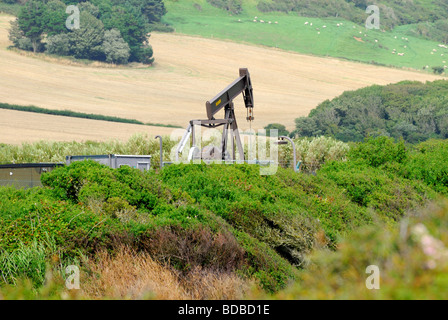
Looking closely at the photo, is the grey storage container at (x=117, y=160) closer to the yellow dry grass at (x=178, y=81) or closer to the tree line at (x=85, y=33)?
the yellow dry grass at (x=178, y=81)

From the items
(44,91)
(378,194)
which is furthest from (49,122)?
(378,194)

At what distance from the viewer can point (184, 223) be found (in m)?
13.1

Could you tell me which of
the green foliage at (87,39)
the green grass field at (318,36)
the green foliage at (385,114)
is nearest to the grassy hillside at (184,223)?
the green foliage at (385,114)

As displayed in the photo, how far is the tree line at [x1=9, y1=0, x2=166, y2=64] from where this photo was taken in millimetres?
115938

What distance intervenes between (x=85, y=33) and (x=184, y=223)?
11076cm

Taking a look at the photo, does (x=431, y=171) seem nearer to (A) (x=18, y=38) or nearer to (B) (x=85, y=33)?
(B) (x=85, y=33)

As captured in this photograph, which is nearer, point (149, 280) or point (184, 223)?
point (149, 280)

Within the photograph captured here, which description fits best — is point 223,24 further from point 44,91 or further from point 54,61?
point 44,91

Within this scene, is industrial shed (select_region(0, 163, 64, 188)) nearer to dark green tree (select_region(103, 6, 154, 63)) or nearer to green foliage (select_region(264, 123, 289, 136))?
green foliage (select_region(264, 123, 289, 136))

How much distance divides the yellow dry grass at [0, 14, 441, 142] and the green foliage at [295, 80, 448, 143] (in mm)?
4600

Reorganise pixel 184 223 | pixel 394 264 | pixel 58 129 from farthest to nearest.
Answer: pixel 58 129 < pixel 184 223 < pixel 394 264

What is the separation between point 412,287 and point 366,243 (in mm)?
798

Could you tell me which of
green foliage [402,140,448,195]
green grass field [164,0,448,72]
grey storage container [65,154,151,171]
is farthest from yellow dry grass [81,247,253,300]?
green grass field [164,0,448,72]

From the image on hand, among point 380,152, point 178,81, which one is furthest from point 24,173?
point 178,81
